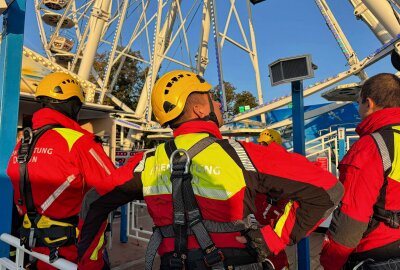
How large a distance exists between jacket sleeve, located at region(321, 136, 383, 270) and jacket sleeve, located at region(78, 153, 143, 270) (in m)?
1.06

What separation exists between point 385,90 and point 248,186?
3.69 ft

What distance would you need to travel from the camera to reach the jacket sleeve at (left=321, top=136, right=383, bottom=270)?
5.82ft

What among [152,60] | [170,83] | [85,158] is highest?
[152,60]

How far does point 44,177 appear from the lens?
2320 mm

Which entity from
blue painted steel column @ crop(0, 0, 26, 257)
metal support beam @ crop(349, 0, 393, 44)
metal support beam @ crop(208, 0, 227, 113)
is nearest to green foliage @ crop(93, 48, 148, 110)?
metal support beam @ crop(208, 0, 227, 113)

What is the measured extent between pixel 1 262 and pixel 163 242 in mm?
1690

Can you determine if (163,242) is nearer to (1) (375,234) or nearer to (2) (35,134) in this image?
(1) (375,234)

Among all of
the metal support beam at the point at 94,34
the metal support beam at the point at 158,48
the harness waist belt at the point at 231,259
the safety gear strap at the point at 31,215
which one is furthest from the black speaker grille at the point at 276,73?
the metal support beam at the point at 158,48

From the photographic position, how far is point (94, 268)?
1920 millimetres

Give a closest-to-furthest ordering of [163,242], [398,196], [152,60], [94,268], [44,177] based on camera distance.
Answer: [163,242]
[398,196]
[94,268]
[44,177]
[152,60]

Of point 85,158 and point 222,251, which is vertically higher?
point 85,158

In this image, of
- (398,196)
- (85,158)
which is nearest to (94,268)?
(85,158)

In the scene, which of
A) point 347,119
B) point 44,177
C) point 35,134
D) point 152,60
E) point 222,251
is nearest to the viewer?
point 222,251

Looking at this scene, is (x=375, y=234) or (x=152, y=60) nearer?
(x=375, y=234)
